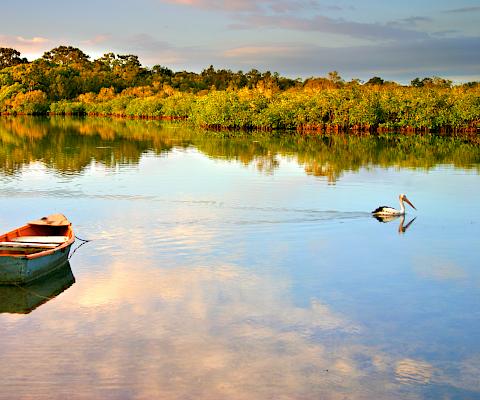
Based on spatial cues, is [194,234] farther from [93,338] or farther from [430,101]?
[430,101]

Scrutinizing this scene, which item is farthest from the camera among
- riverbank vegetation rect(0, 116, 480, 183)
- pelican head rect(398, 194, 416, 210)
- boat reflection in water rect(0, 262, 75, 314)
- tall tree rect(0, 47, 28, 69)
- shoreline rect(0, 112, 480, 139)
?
tall tree rect(0, 47, 28, 69)

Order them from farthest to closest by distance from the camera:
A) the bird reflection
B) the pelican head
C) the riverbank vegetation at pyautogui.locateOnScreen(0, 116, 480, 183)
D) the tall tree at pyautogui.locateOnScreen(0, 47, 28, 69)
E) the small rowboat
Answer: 1. the tall tree at pyautogui.locateOnScreen(0, 47, 28, 69)
2. the riverbank vegetation at pyautogui.locateOnScreen(0, 116, 480, 183)
3. the pelican head
4. the bird reflection
5. the small rowboat

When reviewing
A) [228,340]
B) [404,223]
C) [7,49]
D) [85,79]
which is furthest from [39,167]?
[7,49]

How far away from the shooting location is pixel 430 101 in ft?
160

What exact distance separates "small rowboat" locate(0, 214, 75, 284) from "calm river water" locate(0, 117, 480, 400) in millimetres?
254

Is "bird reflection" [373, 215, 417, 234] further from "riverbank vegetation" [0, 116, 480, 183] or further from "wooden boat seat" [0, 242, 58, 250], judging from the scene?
"wooden boat seat" [0, 242, 58, 250]

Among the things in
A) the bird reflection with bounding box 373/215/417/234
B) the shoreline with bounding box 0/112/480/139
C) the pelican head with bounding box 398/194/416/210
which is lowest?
the bird reflection with bounding box 373/215/417/234

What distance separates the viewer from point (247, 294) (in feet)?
34.6

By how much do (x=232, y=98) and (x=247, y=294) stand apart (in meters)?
43.2

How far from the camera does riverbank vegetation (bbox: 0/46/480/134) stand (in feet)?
164

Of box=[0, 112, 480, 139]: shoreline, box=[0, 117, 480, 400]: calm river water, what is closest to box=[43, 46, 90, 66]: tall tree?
box=[0, 112, 480, 139]: shoreline

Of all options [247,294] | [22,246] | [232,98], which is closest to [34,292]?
[22,246]

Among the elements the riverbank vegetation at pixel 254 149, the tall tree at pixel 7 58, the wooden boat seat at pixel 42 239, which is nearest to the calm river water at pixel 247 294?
the wooden boat seat at pixel 42 239

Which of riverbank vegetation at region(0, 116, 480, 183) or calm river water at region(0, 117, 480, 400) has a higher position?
riverbank vegetation at region(0, 116, 480, 183)
